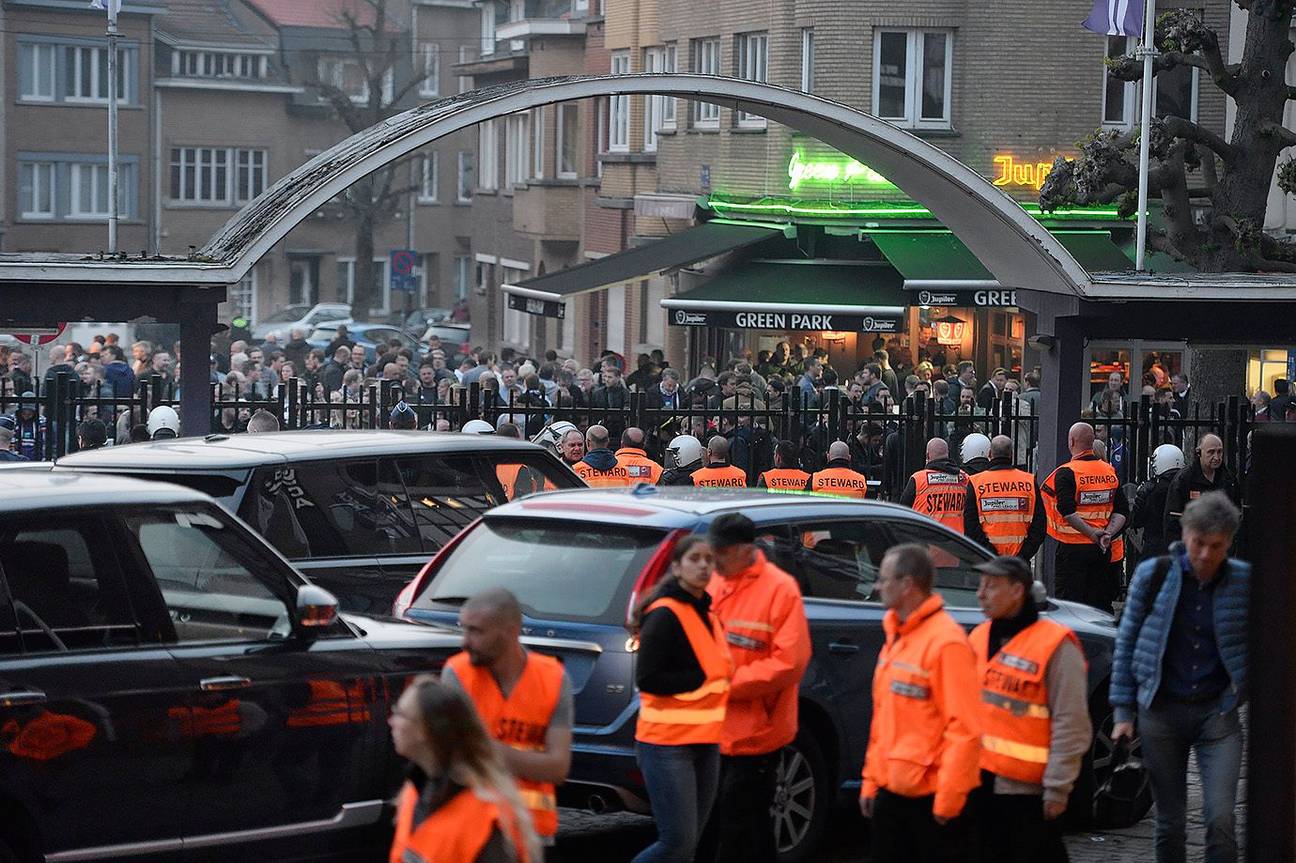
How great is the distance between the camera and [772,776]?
756cm

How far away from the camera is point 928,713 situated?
6500 mm

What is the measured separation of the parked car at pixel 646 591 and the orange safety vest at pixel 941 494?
4.21 metres

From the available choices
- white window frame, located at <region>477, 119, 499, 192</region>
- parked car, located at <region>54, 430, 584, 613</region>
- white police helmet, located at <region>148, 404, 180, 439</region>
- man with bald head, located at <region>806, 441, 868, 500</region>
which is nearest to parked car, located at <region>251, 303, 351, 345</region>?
white window frame, located at <region>477, 119, 499, 192</region>

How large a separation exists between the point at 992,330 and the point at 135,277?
69.9 ft

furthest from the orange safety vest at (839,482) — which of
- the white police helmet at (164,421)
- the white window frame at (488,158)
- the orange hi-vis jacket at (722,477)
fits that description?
the white window frame at (488,158)

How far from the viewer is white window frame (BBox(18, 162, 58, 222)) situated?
2434 inches

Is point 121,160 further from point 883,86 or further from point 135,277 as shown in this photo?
point 135,277

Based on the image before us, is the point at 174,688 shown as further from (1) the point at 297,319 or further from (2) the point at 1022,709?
(1) the point at 297,319

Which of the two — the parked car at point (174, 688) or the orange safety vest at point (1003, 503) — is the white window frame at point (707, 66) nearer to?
the orange safety vest at point (1003, 503)

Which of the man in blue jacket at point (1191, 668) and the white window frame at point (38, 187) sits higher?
the white window frame at point (38, 187)

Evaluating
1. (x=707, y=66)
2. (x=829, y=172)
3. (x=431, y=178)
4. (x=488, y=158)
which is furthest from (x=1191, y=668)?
(x=431, y=178)

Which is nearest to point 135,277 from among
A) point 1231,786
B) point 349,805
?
point 349,805

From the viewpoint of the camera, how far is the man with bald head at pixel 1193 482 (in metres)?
13.0

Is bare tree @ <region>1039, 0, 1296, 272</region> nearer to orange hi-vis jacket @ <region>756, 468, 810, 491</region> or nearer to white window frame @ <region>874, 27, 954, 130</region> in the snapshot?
orange hi-vis jacket @ <region>756, 468, 810, 491</region>
